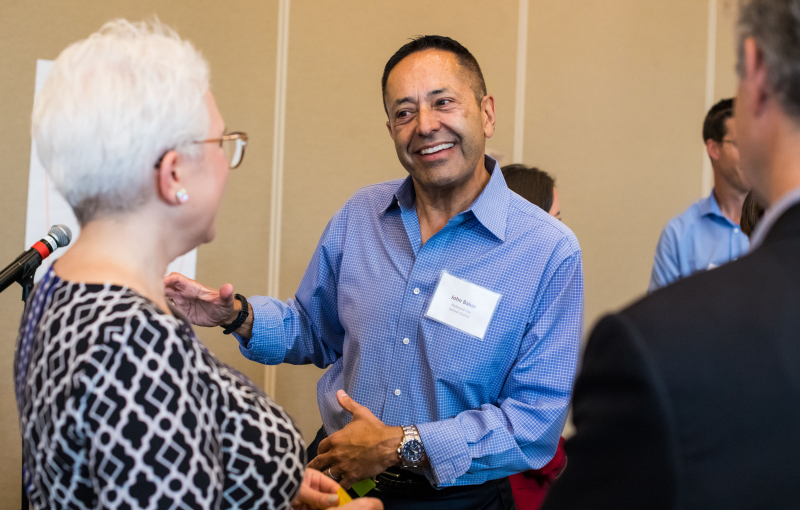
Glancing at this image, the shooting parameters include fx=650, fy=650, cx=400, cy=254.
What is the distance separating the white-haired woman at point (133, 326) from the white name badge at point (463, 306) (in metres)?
0.69

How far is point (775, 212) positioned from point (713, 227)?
2.79 metres

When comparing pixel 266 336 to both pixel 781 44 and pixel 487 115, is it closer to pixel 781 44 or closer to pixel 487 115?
pixel 487 115

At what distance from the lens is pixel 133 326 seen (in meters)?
0.87

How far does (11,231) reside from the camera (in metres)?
2.86

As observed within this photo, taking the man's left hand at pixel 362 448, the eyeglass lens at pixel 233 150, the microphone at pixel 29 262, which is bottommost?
the man's left hand at pixel 362 448

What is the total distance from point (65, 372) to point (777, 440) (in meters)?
0.85

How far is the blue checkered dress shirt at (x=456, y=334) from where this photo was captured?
62.9 inches

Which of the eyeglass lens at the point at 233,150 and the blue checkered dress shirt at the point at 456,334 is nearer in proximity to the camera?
the eyeglass lens at the point at 233,150

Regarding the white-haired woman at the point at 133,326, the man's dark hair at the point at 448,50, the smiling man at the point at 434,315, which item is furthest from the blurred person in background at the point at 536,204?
the white-haired woman at the point at 133,326

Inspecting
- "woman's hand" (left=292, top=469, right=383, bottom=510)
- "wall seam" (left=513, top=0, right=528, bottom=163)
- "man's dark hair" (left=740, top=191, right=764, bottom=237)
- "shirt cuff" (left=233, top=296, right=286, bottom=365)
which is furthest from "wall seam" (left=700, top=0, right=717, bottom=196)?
"woman's hand" (left=292, top=469, right=383, bottom=510)

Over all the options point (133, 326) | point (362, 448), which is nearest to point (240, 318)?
point (362, 448)

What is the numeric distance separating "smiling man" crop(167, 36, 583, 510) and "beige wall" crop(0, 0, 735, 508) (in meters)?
1.35

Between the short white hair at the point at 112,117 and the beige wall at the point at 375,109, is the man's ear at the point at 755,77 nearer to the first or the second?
the short white hair at the point at 112,117

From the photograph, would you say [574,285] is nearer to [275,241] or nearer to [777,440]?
[777,440]
